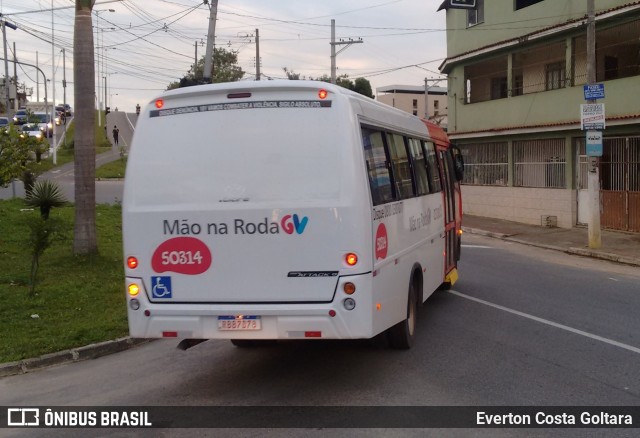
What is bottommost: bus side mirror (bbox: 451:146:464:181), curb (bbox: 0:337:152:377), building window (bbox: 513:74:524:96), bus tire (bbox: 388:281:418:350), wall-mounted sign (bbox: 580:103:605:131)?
curb (bbox: 0:337:152:377)

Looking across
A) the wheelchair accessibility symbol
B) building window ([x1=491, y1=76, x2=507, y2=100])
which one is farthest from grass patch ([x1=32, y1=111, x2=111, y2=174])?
the wheelchair accessibility symbol

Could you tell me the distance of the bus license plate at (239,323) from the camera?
5664mm

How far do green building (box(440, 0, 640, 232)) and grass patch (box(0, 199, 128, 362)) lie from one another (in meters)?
14.5

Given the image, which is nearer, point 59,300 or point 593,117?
point 59,300

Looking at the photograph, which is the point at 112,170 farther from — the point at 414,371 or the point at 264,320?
the point at 264,320

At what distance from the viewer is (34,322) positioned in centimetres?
870

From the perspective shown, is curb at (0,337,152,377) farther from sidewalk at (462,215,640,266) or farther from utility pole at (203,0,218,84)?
utility pole at (203,0,218,84)

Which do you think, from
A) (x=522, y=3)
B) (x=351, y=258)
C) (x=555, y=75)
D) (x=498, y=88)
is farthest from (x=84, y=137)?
(x=498, y=88)

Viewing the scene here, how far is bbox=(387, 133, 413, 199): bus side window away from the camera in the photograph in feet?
23.0

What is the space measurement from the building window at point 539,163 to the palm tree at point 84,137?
15.5 meters

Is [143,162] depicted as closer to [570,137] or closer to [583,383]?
[583,383]

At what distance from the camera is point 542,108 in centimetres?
2216

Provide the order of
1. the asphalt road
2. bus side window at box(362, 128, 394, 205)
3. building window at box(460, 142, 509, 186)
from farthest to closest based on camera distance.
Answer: building window at box(460, 142, 509, 186) → bus side window at box(362, 128, 394, 205) → the asphalt road

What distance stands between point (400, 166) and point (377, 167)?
1.06m
